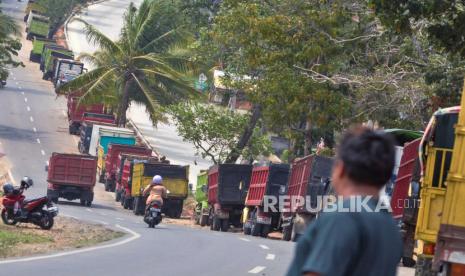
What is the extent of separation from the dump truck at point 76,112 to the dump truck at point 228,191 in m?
29.3

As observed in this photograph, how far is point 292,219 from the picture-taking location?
95.2ft

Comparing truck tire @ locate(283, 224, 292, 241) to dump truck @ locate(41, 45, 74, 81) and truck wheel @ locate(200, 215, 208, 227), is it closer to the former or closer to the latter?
truck wheel @ locate(200, 215, 208, 227)

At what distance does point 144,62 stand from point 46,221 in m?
32.9

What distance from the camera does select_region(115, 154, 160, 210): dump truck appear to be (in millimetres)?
41844

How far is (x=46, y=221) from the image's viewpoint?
2302 cm

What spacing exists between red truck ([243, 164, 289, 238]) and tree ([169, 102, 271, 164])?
48.1 ft

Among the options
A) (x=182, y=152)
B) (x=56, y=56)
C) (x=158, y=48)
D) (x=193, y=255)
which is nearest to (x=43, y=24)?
(x=56, y=56)

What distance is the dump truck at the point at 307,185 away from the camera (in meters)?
27.2

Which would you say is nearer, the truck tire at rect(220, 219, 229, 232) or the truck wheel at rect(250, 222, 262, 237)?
the truck wheel at rect(250, 222, 262, 237)

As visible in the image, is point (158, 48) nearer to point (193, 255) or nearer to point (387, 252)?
point (193, 255)

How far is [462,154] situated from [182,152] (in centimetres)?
5522

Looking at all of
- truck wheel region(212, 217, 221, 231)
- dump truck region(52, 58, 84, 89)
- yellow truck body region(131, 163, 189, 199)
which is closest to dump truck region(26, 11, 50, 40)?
dump truck region(52, 58, 84, 89)

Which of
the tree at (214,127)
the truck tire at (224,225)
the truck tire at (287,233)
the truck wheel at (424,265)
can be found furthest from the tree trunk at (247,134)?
the truck wheel at (424,265)

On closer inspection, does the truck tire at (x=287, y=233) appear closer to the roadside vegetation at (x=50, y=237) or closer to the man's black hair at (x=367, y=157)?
the roadside vegetation at (x=50, y=237)
